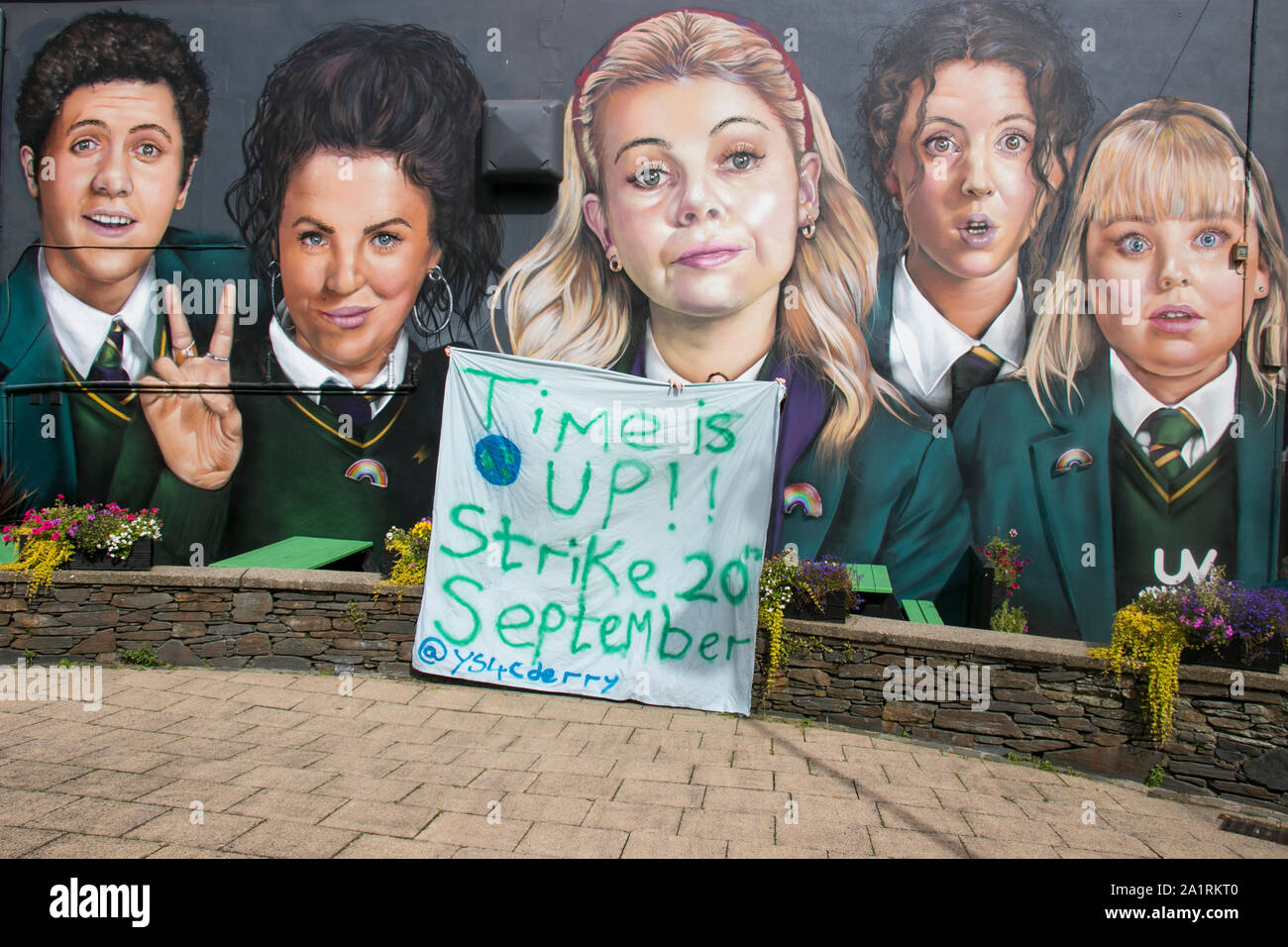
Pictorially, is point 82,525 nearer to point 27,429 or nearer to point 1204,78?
point 27,429

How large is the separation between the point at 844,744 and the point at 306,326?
234 inches

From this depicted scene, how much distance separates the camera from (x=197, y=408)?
8.16 meters

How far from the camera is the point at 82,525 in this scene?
6324 millimetres

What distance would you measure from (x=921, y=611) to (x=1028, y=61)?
4.71 m

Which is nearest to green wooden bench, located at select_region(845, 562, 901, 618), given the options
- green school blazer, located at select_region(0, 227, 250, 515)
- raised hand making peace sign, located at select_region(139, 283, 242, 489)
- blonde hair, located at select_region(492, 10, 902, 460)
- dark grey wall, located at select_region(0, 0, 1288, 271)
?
blonde hair, located at select_region(492, 10, 902, 460)

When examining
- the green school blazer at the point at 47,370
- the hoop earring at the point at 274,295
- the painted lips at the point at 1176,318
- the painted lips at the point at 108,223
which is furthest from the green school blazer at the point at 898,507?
the painted lips at the point at 108,223

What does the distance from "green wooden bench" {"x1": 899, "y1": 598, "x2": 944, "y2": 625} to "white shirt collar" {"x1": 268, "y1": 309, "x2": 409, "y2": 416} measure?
15.9 ft

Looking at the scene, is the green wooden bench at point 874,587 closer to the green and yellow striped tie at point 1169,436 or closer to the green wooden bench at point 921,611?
the green wooden bench at point 921,611

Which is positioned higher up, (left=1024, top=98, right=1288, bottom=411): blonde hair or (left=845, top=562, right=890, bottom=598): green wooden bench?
(left=1024, top=98, right=1288, bottom=411): blonde hair

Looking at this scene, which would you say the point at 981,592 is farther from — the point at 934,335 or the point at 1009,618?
the point at 934,335

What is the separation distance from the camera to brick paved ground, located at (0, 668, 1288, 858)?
3.90 meters

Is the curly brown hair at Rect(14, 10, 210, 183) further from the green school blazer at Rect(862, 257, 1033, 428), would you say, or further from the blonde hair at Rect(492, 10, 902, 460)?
the green school blazer at Rect(862, 257, 1033, 428)

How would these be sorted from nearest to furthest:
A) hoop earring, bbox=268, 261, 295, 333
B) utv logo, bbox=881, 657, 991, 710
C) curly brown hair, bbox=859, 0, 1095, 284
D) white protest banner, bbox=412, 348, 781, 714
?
1. utv logo, bbox=881, 657, 991, 710
2. white protest banner, bbox=412, 348, 781, 714
3. curly brown hair, bbox=859, 0, 1095, 284
4. hoop earring, bbox=268, 261, 295, 333

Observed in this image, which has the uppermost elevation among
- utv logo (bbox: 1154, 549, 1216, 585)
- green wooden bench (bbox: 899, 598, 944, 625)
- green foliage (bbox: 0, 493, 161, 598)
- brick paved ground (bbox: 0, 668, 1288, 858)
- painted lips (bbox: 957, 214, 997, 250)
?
painted lips (bbox: 957, 214, 997, 250)
